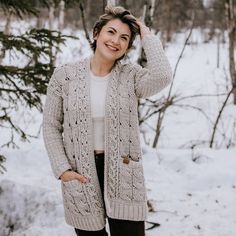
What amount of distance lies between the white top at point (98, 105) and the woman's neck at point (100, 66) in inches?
1.1

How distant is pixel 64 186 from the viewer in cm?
249

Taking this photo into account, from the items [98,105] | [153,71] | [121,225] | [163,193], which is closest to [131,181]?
[121,225]

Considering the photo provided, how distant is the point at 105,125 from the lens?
236 cm

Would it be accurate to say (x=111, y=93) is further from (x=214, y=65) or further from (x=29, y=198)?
(x=214, y=65)

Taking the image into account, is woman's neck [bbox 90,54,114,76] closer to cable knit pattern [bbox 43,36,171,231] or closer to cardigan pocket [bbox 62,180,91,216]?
cable knit pattern [bbox 43,36,171,231]

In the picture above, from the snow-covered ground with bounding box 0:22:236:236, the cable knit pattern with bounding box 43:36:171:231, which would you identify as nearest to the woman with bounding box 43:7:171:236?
the cable knit pattern with bounding box 43:36:171:231

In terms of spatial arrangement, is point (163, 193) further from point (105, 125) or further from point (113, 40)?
point (113, 40)

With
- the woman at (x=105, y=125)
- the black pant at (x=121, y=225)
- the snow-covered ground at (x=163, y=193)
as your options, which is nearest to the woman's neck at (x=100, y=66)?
the woman at (x=105, y=125)

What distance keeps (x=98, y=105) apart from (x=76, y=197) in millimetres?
577

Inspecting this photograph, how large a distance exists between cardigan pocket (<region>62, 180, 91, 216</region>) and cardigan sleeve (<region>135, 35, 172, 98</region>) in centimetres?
69

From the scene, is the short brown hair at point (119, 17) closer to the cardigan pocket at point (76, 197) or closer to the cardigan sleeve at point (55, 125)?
the cardigan sleeve at point (55, 125)

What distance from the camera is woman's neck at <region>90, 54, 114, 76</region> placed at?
2.42 metres

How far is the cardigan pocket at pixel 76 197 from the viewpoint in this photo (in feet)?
7.99

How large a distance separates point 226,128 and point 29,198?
7.36 m
